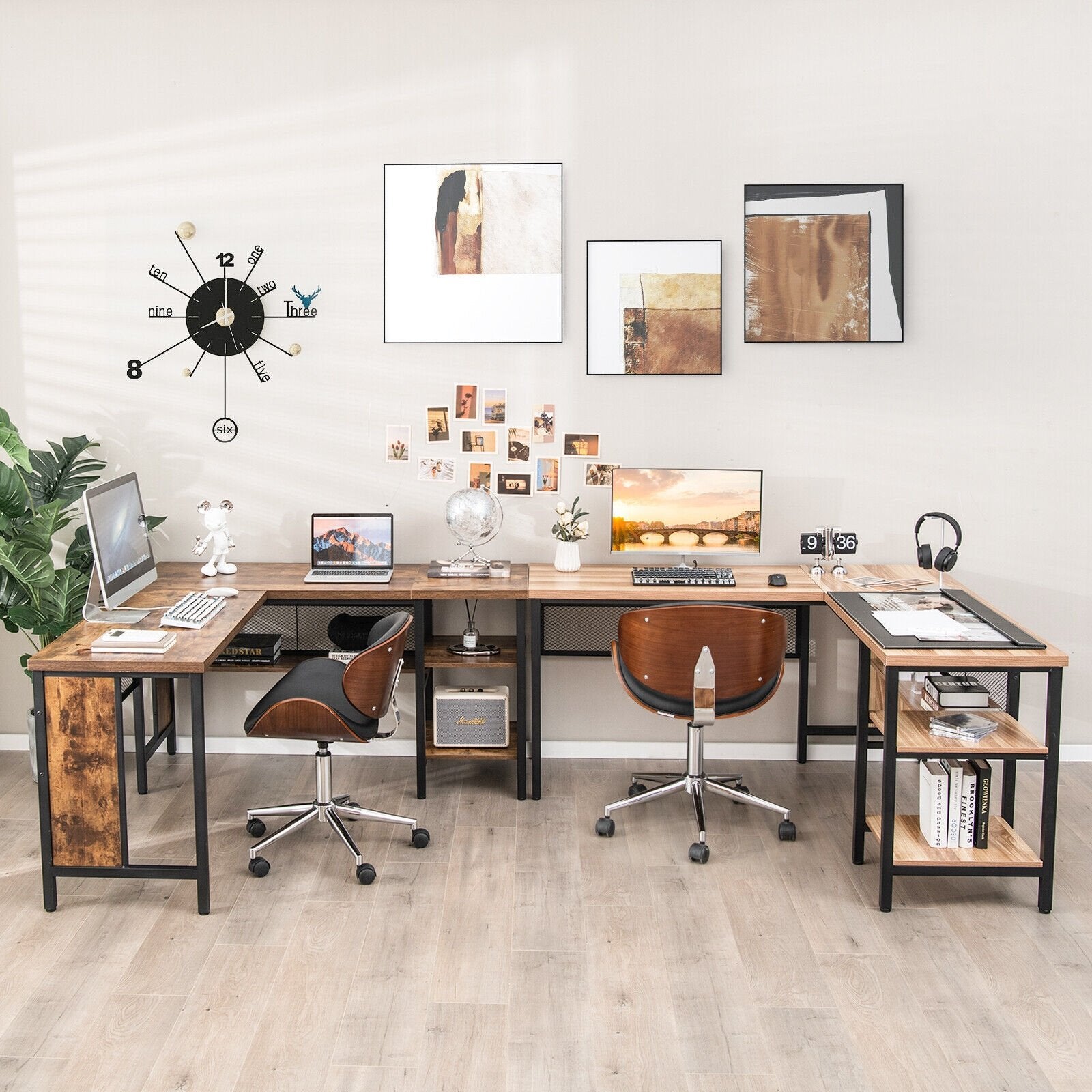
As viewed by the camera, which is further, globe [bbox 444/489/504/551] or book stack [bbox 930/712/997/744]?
globe [bbox 444/489/504/551]

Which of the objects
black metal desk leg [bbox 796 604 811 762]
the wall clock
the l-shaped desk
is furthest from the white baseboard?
the wall clock

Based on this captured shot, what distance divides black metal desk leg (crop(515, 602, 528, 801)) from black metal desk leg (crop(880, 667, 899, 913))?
4.41 feet

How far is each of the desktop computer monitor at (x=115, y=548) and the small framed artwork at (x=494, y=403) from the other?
1333 mm

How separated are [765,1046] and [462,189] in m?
3.16

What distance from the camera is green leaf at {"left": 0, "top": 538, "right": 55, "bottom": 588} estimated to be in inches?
162

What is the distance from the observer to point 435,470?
4.61m

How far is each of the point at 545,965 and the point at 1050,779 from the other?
154 cm

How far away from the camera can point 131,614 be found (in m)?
3.82

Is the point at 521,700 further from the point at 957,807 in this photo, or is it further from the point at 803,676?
the point at 957,807

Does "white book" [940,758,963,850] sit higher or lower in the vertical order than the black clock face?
lower

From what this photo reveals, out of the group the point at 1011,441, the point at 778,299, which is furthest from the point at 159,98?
the point at 1011,441

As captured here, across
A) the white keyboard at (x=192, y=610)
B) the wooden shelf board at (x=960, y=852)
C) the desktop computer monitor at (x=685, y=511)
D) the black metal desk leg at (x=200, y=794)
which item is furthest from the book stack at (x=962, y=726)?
the white keyboard at (x=192, y=610)

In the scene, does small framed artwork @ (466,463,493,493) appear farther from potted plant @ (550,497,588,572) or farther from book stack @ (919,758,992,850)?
book stack @ (919,758,992,850)

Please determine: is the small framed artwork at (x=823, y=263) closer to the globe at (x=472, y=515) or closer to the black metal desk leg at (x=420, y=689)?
the globe at (x=472, y=515)
